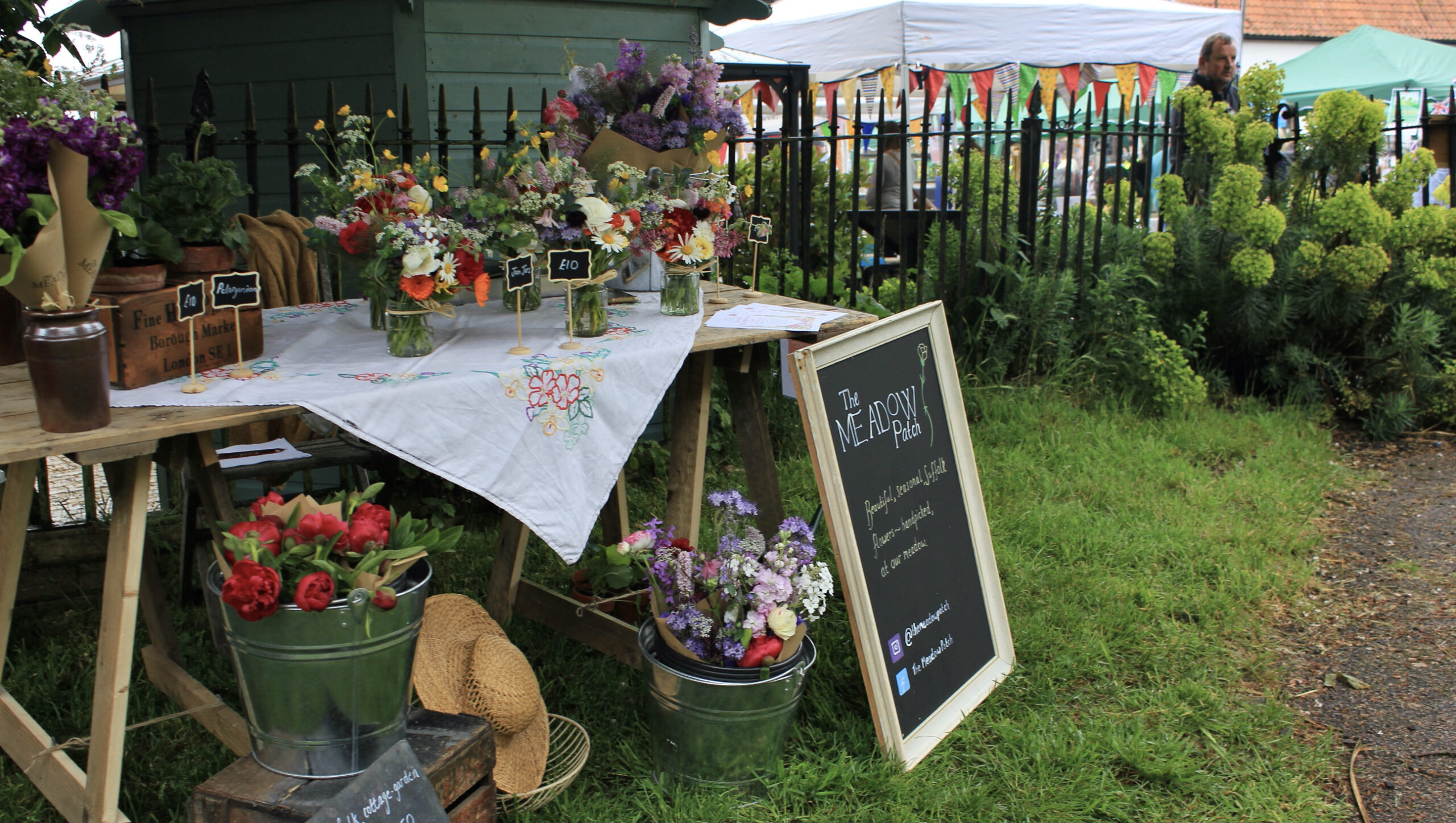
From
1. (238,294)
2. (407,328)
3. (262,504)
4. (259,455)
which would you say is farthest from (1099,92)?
(262,504)

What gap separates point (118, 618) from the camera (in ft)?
6.31

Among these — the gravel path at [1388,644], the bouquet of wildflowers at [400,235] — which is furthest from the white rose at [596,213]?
the gravel path at [1388,644]

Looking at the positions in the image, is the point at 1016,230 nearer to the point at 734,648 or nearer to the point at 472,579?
the point at 472,579

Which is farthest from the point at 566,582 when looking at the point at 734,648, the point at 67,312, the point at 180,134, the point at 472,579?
the point at 180,134

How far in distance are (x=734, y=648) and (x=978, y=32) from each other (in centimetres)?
755

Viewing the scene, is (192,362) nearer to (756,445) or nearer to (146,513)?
(146,513)

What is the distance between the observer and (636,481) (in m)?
4.33

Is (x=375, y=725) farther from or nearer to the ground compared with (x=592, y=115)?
nearer to the ground

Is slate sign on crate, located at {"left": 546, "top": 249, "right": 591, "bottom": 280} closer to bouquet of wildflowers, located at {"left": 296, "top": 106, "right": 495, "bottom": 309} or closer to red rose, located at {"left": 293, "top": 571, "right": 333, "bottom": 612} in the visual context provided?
bouquet of wildflowers, located at {"left": 296, "top": 106, "right": 495, "bottom": 309}

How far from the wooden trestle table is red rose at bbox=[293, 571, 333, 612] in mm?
323

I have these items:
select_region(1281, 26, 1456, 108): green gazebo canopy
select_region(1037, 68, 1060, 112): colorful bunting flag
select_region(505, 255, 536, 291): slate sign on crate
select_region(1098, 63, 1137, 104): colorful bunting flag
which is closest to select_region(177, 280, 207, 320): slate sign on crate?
select_region(505, 255, 536, 291): slate sign on crate

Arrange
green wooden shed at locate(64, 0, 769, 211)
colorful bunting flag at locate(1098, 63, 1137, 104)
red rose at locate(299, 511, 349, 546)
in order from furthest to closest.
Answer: colorful bunting flag at locate(1098, 63, 1137, 104) → green wooden shed at locate(64, 0, 769, 211) → red rose at locate(299, 511, 349, 546)

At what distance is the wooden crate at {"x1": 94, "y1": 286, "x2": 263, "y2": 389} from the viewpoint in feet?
6.49

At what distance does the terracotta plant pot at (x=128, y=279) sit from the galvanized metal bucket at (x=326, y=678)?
663 mm
